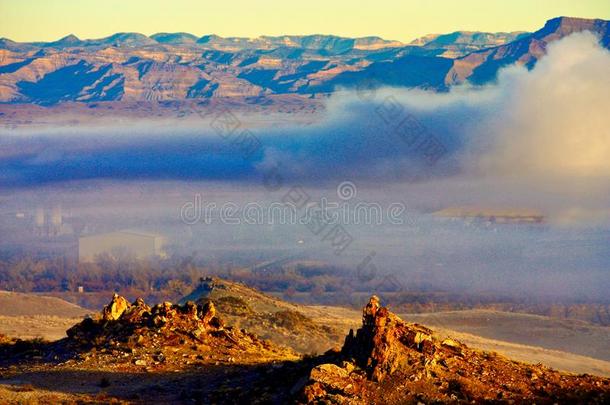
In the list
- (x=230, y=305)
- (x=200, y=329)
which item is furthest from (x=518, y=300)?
(x=200, y=329)

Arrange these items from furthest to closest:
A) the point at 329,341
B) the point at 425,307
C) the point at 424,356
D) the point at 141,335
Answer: the point at 425,307, the point at 329,341, the point at 141,335, the point at 424,356

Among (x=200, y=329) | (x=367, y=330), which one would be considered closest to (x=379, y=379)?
(x=367, y=330)

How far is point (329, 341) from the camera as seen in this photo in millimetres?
69750

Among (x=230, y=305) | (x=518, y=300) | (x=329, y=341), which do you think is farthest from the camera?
(x=518, y=300)

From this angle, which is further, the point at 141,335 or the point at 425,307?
the point at 425,307

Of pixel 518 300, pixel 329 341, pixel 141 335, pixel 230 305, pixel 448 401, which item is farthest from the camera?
pixel 518 300

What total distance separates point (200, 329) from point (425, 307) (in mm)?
107117

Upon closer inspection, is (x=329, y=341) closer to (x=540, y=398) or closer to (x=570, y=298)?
(x=540, y=398)

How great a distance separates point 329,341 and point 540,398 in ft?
119

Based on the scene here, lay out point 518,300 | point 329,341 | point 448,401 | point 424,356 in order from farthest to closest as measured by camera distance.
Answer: point 518,300 < point 329,341 < point 424,356 < point 448,401

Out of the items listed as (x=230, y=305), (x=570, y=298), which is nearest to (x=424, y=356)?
(x=230, y=305)

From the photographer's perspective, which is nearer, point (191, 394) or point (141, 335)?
point (191, 394)

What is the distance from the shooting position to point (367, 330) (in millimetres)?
35656

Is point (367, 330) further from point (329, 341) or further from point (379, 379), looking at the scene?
point (329, 341)
